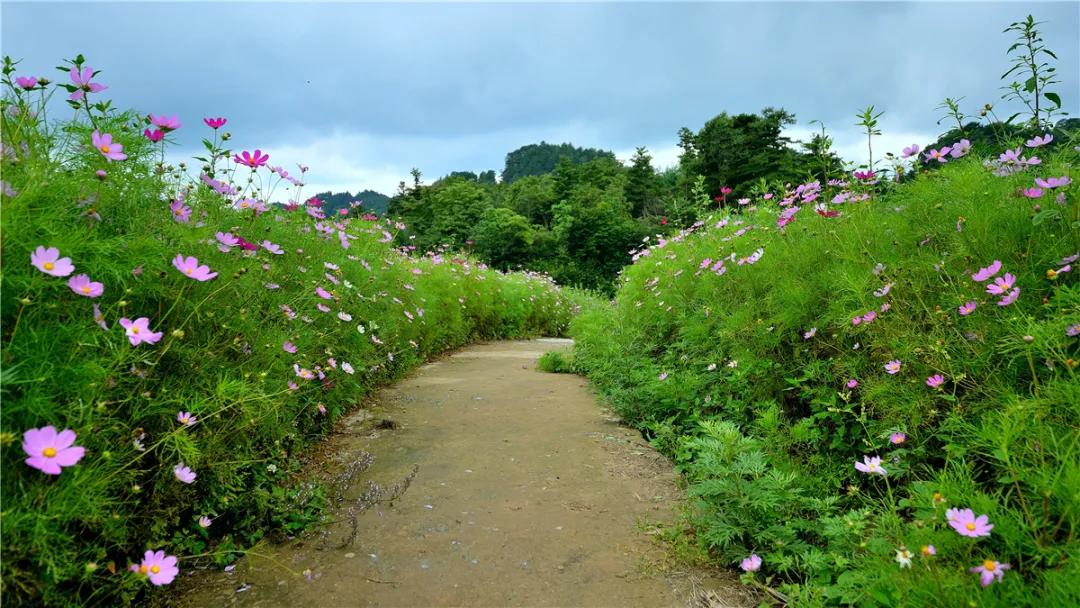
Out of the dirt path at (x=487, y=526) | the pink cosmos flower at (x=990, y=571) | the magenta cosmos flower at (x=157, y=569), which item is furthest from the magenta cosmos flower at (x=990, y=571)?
the magenta cosmos flower at (x=157, y=569)

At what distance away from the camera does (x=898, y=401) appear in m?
2.04

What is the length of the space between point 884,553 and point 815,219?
2.10 metres

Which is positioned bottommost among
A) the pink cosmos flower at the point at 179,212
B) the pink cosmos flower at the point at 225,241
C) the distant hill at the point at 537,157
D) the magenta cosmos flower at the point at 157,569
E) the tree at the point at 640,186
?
the magenta cosmos flower at the point at 157,569

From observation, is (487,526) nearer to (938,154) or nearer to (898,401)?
(898,401)

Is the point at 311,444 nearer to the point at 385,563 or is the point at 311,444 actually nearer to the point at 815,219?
the point at 385,563

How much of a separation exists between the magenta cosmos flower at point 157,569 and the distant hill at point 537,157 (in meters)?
86.3

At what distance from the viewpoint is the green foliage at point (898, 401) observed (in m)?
1.39

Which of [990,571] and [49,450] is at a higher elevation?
[49,450]

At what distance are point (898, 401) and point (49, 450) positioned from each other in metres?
2.42

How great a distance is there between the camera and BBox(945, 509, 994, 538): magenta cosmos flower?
1.22m

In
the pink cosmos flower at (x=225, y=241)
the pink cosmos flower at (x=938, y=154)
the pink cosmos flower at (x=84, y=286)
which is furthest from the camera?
the pink cosmos flower at (x=938, y=154)

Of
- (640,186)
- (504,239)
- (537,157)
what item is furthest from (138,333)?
(537,157)

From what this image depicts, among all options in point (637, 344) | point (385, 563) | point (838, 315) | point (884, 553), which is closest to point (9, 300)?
point (385, 563)

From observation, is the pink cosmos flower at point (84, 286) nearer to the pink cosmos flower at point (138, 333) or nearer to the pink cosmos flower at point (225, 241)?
the pink cosmos flower at point (138, 333)
